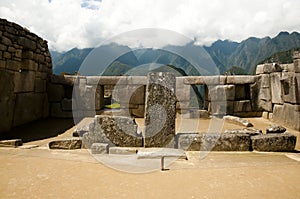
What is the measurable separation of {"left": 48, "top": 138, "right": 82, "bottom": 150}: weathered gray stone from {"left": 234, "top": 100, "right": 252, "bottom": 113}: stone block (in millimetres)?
6900

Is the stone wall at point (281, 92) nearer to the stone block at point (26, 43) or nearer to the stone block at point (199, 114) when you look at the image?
the stone block at point (199, 114)

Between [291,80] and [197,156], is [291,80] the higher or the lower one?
the higher one

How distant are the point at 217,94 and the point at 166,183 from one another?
23.3 ft

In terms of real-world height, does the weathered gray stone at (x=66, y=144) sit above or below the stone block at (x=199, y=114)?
below

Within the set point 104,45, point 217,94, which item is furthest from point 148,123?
point 217,94

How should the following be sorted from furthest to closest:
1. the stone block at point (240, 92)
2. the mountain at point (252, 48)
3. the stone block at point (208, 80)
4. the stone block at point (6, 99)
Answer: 1. the mountain at point (252, 48)
2. the stone block at point (240, 92)
3. the stone block at point (208, 80)
4. the stone block at point (6, 99)

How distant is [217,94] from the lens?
9672 millimetres

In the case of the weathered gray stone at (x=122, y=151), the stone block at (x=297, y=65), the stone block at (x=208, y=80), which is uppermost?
the stone block at (x=297, y=65)

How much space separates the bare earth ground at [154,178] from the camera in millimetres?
2855

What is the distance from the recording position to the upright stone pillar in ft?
17.1

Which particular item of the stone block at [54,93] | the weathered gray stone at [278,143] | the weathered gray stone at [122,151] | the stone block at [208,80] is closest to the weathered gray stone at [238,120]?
the stone block at [208,80]

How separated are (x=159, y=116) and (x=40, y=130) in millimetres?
4344

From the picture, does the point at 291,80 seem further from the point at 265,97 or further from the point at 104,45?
the point at 104,45

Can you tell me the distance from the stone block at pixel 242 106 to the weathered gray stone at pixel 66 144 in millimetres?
6900
